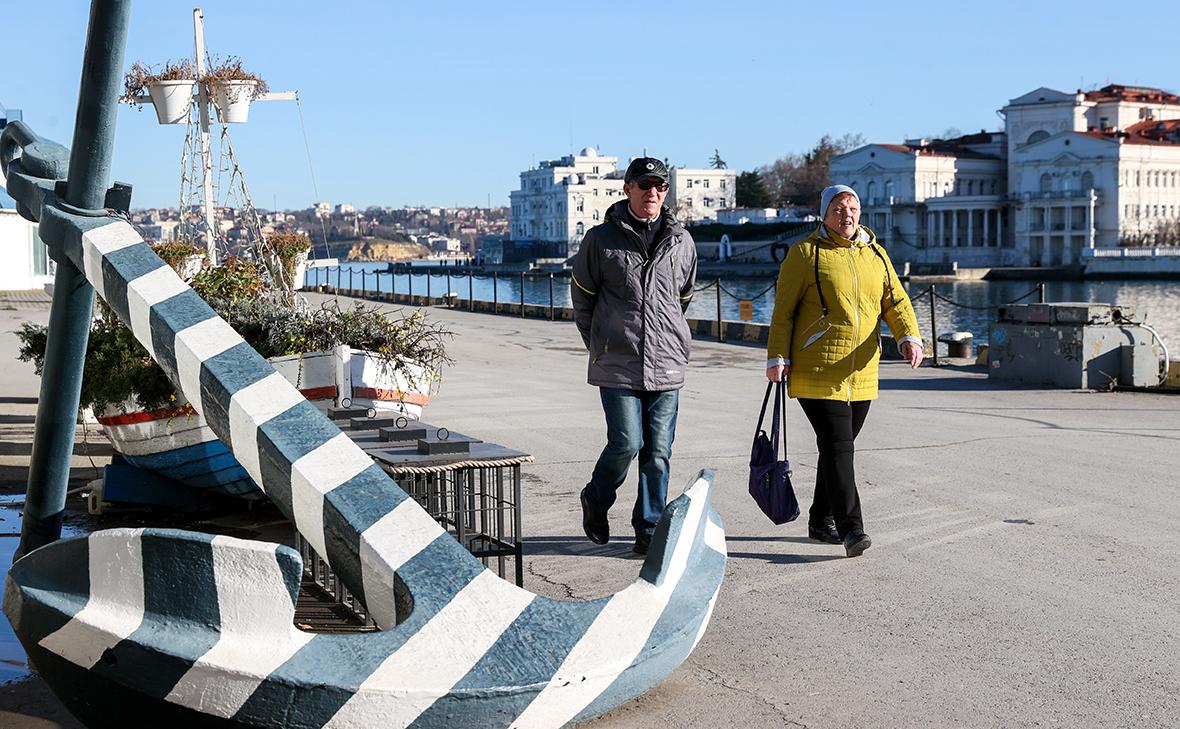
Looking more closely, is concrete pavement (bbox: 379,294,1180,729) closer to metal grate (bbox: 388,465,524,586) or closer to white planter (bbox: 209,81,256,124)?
metal grate (bbox: 388,465,524,586)

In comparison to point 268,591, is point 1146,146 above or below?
above

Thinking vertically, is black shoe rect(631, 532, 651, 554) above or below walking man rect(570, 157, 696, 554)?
below

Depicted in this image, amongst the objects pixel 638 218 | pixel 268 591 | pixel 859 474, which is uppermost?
pixel 638 218

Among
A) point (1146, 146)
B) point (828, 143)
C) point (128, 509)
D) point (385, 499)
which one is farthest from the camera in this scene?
point (828, 143)

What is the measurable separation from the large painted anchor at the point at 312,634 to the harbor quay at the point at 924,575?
813 mm

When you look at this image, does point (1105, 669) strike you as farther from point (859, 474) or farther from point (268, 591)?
point (859, 474)

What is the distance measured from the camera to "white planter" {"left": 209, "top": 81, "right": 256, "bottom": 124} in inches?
544

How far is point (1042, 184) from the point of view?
428ft

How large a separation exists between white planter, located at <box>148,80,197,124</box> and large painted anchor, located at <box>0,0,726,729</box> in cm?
984

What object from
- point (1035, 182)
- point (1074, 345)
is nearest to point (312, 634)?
point (1074, 345)

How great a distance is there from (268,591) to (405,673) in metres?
0.37

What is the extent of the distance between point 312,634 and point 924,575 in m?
3.56

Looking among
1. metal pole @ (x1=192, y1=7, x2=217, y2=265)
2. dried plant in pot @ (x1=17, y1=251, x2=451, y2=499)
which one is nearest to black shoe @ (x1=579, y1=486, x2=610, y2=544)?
dried plant in pot @ (x1=17, y1=251, x2=451, y2=499)

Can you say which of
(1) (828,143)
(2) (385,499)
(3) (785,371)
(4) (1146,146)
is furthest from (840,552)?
(1) (828,143)
